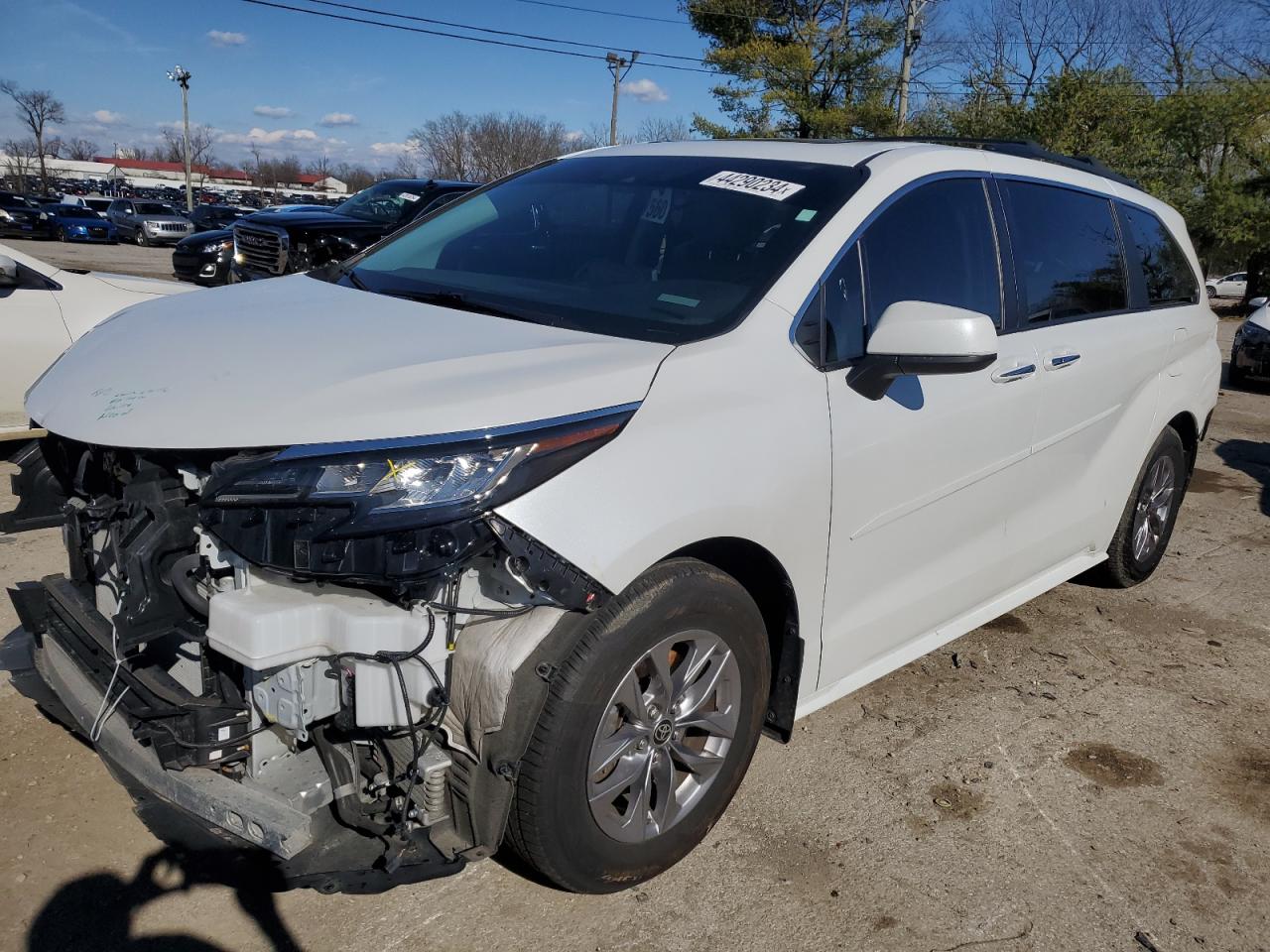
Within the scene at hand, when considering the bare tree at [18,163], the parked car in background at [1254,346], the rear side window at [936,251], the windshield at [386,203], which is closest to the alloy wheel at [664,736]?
the rear side window at [936,251]

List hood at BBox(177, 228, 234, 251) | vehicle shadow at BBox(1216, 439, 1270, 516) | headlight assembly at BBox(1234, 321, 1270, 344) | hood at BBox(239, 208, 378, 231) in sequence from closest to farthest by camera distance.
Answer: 1. vehicle shadow at BBox(1216, 439, 1270, 516)
2. hood at BBox(239, 208, 378, 231)
3. headlight assembly at BBox(1234, 321, 1270, 344)
4. hood at BBox(177, 228, 234, 251)

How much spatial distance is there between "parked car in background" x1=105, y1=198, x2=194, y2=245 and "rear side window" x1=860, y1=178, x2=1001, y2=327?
32.6 m

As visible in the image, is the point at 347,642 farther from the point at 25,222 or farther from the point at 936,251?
the point at 25,222

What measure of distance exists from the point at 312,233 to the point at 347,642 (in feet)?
31.1

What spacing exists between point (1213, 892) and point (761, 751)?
137 centimetres

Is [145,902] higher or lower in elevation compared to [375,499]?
lower

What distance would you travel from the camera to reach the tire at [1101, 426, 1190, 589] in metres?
4.76

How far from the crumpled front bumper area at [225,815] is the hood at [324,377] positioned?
60 cm

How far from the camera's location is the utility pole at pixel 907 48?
93.7ft

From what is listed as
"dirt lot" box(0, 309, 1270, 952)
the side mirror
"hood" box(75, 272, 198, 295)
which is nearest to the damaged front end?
"dirt lot" box(0, 309, 1270, 952)

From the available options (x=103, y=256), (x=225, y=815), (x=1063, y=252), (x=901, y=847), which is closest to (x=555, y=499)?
(x=225, y=815)

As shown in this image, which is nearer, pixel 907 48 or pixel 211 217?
pixel 907 48

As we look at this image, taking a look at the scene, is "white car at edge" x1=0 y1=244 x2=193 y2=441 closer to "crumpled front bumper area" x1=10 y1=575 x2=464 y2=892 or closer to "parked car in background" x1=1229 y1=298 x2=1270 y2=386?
"crumpled front bumper area" x1=10 y1=575 x2=464 y2=892

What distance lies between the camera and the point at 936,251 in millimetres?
3359
